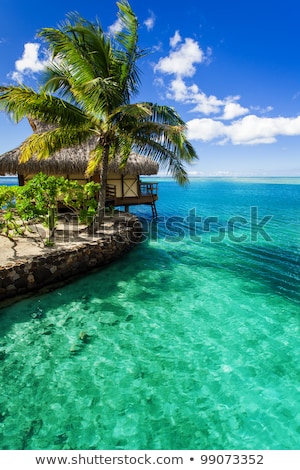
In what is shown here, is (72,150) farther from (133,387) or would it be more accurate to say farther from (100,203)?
(133,387)

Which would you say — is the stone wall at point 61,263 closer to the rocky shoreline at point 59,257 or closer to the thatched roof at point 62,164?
the rocky shoreline at point 59,257

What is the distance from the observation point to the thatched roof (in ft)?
36.7

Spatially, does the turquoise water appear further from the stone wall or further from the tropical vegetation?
the tropical vegetation

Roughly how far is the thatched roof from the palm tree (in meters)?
3.19

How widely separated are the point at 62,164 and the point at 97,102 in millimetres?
5191

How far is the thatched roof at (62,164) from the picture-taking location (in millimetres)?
11188

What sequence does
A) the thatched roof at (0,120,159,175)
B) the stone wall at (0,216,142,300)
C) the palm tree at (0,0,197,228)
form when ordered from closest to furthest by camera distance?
the stone wall at (0,216,142,300)
the palm tree at (0,0,197,228)
the thatched roof at (0,120,159,175)

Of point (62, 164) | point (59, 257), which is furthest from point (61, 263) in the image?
point (62, 164)

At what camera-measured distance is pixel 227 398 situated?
11.4ft

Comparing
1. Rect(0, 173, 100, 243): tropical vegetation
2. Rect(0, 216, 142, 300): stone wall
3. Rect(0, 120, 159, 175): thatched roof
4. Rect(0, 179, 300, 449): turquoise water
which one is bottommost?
Rect(0, 179, 300, 449): turquoise water

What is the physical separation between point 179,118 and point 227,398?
7160mm

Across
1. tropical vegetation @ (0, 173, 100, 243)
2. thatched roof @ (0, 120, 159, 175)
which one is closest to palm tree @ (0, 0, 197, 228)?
tropical vegetation @ (0, 173, 100, 243)

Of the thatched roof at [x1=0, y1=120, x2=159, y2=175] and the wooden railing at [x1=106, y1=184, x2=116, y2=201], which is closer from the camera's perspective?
the thatched roof at [x1=0, y1=120, x2=159, y2=175]
